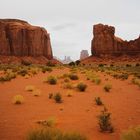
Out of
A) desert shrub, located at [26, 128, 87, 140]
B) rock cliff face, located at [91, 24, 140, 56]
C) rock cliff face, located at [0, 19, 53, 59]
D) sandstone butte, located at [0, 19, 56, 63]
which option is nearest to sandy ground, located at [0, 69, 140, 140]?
desert shrub, located at [26, 128, 87, 140]

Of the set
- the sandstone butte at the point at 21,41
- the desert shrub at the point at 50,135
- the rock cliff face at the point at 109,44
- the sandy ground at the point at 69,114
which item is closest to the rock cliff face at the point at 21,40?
the sandstone butte at the point at 21,41

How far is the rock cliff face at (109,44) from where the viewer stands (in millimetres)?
109500

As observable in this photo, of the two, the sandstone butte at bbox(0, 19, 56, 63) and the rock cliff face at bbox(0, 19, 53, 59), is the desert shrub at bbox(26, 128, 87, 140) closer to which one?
the sandstone butte at bbox(0, 19, 56, 63)

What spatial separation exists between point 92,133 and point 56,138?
2.34 m

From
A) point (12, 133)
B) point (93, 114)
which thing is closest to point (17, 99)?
point (93, 114)

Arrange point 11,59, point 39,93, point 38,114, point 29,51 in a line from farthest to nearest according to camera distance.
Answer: point 29,51
point 11,59
point 39,93
point 38,114

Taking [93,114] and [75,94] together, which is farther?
[75,94]

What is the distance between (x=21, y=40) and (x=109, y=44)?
3183 centimetres

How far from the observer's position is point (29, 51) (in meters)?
106

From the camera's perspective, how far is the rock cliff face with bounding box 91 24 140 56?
109500 millimetres

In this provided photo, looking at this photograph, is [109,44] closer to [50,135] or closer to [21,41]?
[21,41]

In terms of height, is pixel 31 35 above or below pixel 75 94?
above

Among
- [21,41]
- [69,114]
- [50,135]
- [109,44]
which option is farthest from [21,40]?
[50,135]

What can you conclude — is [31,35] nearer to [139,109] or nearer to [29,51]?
[29,51]
